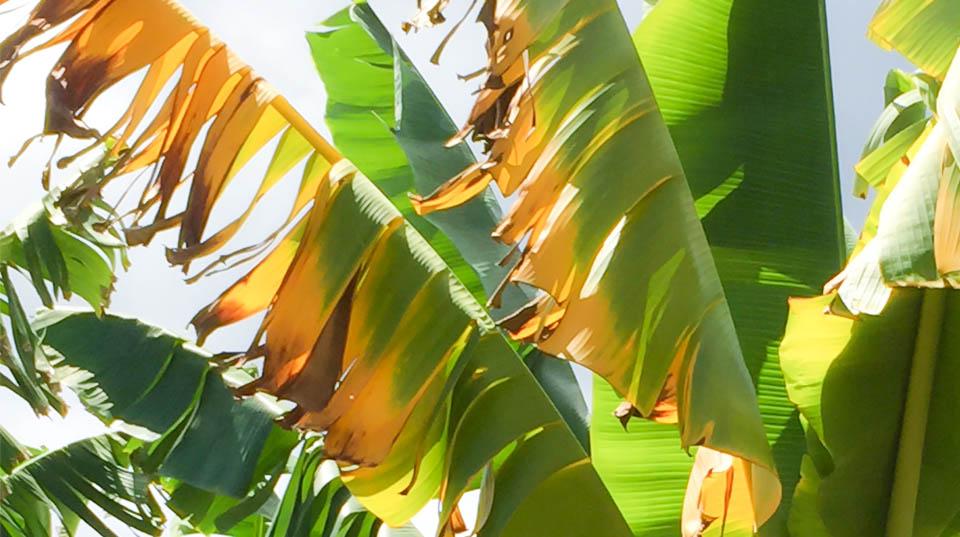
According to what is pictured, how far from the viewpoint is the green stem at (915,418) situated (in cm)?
187

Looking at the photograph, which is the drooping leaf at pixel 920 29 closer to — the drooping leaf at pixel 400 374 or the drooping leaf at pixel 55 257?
the drooping leaf at pixel 400 374

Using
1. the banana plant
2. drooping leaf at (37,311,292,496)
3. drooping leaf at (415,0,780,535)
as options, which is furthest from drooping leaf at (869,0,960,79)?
drooping leaf at (37,311,292,496)

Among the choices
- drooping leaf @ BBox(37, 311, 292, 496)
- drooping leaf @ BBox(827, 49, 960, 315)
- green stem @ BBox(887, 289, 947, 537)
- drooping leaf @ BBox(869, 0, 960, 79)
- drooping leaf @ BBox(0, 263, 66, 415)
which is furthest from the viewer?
drooping leaf @ BBox(0, 263, 66, 415)

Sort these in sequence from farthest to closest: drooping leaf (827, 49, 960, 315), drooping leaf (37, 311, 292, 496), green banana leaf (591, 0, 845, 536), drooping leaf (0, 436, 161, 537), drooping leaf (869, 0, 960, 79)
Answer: drooping leaf (0, 436, 161, 537)
drooping leaf (37, 311, 292, 496)
green banana leaf (591, 0, 845, 536)
drooping leaf (869, 0, 960, 79)
drooping leaf (827, 49, 960, 315)

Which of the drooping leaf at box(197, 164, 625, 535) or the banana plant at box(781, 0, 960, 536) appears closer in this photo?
the drooping leaf at box(197, 164, 625, 535)

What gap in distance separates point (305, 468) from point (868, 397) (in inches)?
49.1

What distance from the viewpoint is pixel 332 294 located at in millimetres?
1617

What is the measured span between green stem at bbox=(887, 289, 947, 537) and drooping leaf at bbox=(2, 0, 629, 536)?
61cm

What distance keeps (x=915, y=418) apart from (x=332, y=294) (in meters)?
1.04

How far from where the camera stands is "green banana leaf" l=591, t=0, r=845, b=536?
2092 mm

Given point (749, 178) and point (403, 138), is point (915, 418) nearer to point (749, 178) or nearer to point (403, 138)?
point (749, 178)

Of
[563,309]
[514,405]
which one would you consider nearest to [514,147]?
[563,309]

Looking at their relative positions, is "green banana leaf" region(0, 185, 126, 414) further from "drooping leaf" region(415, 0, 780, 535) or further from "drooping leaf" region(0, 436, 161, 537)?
"drooping leaf" region(415, 0, 780, 535)

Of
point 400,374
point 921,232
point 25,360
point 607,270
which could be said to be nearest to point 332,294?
point 400,374
